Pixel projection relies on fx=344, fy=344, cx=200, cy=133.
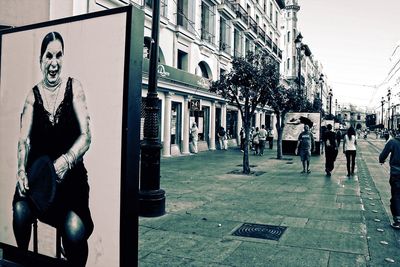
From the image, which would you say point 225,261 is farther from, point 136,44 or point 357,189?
point 357,189

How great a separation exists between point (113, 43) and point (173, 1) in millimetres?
17507

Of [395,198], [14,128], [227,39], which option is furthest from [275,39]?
[14,128]

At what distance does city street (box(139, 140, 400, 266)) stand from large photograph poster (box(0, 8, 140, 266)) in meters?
2.03

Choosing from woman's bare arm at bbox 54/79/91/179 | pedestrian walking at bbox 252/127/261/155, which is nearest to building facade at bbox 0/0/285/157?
pedestrian walking at bbox 252/127/261/155

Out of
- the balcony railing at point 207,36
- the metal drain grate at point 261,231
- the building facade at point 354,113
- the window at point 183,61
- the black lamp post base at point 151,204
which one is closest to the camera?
the metal drain grate at point 261,231

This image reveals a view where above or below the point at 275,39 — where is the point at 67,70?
below

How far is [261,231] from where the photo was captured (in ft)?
18.2

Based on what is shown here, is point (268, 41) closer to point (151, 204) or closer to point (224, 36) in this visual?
point (224, 36)

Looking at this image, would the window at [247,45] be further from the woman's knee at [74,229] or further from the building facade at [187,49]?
the woman's knee at [74,229]

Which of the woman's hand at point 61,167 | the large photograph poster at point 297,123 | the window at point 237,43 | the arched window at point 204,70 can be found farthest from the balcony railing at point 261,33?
the woman's hand at point 61,167

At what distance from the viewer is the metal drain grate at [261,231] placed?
5.29 meters

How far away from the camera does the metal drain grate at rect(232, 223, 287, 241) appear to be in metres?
5.29

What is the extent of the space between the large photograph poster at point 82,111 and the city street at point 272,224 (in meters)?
2.03

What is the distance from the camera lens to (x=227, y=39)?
26859 mm
